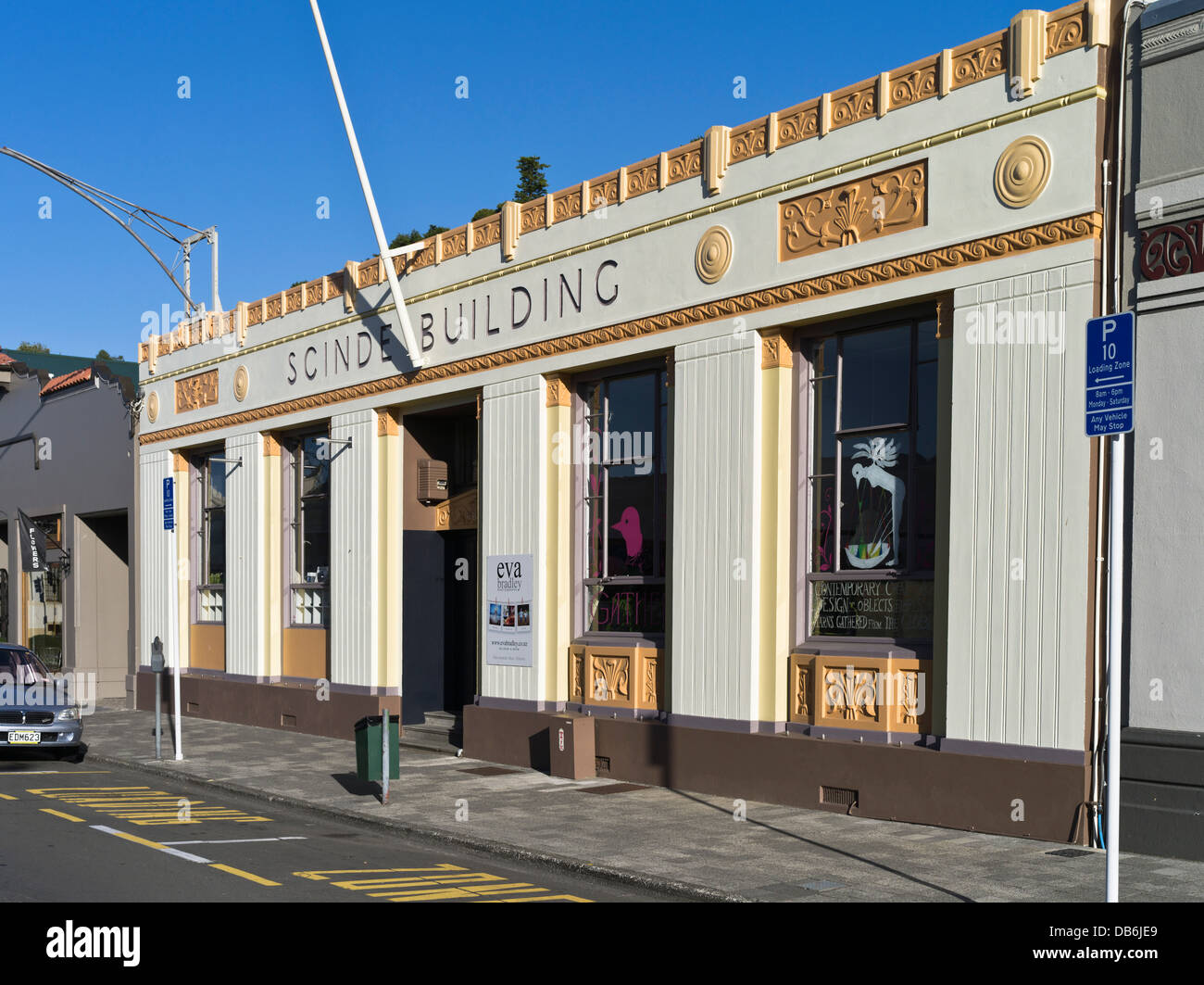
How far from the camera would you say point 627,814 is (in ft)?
42.2

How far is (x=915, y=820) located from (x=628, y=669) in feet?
15.0

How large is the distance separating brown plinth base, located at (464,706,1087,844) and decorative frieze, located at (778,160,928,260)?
5035mm

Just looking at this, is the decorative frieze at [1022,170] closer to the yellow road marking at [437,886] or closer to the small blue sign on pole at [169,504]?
the yellow road marking at [437,886]

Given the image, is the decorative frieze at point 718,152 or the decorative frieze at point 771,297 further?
the decorative frieze at point 718,152

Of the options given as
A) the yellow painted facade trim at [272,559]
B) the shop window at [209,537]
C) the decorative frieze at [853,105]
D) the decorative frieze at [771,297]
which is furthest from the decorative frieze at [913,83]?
the shop window at [209,537]

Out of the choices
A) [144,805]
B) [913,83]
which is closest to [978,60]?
[913,83]

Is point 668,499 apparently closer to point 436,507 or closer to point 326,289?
point 436,507

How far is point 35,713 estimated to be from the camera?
16.7m

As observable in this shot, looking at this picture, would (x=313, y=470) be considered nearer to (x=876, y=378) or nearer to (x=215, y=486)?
(x=215, y=486)

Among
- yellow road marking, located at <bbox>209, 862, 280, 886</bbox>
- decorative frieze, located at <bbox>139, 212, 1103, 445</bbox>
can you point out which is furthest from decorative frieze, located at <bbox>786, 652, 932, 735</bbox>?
yellow road marking, located at <bbox>209, 862, 280, 886</bbox>

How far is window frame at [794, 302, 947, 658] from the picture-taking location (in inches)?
493

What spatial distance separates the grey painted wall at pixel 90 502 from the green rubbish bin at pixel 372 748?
15372mm

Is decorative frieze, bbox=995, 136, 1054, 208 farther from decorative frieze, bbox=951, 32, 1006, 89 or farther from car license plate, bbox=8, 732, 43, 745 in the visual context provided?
car license plate, bbox=8, 732, 43, 745

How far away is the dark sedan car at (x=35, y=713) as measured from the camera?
16.5 meters
